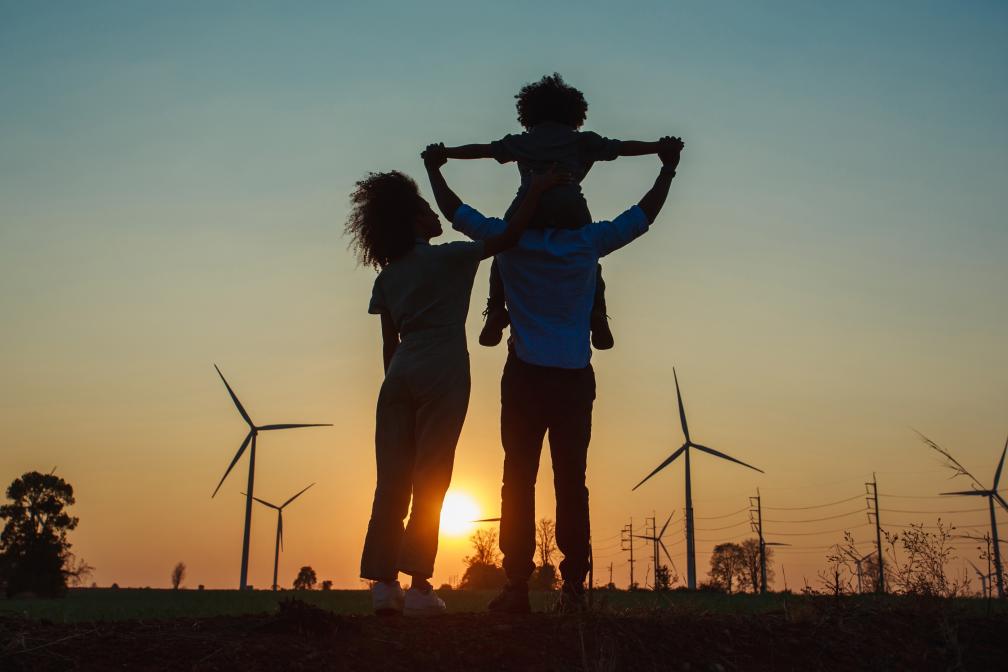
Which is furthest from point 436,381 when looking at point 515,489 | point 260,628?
point 260,628

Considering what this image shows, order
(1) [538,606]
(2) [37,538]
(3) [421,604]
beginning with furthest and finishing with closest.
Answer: (2) [37,538] → (1) [538,606] → (3) [421,604]

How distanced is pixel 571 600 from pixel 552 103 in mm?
4105

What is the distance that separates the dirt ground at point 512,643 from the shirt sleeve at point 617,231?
9.25ft

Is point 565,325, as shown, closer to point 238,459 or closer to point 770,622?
point 770,622

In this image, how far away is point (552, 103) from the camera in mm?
8086

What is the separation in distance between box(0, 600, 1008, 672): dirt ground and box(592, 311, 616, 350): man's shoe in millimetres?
2281

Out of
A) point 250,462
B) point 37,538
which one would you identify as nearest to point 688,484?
point 250,462

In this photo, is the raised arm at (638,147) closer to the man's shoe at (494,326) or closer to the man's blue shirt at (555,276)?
the man's blue shirt at (555,276)

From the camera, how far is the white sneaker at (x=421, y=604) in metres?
6.88

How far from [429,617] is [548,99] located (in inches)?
172

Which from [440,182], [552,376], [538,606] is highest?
[440,182]

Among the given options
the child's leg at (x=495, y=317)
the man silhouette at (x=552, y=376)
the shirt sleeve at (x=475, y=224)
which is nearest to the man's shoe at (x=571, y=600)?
the man silhouette at (x=552, y=376)

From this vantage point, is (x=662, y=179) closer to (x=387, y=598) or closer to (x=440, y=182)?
(x=440, y=182)

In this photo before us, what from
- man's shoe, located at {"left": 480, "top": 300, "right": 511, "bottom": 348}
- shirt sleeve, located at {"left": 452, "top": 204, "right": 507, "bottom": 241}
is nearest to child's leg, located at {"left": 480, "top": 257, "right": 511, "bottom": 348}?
man's shoe, located at {"left": 480, "top": 300, "right": 511, "bottom": 348}
